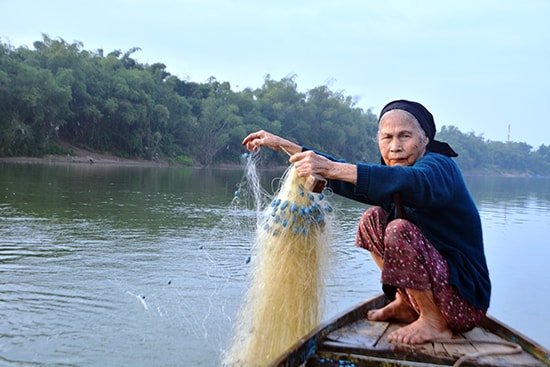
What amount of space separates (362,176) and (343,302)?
332 cm

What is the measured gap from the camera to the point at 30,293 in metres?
4.57

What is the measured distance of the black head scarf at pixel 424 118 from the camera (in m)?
2.36

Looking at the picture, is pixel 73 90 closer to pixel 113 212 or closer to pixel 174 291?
pixel 113 212

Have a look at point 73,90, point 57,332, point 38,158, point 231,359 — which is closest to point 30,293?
point 57,332

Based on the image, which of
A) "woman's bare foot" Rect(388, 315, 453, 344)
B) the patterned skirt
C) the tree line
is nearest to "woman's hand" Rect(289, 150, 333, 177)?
the patterned skirt

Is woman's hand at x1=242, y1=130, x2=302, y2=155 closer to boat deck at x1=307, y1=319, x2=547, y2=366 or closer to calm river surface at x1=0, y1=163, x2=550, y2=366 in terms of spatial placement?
calm river surface at x1=0, y1=163, x2=550, y2=366

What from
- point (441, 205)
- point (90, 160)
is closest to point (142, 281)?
point (441, 205)

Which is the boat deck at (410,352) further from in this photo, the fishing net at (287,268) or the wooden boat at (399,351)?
the fishing net at (287,268)

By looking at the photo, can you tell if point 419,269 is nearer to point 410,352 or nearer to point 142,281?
point 410,352

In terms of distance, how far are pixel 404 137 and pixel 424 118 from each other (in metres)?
0.13

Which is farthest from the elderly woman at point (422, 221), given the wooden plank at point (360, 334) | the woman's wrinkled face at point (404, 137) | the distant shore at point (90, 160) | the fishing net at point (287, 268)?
the distant shore at point (90, 160)

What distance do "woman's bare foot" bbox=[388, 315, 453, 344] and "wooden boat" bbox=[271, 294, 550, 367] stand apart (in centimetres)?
3

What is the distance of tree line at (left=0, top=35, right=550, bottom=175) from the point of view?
30.7m

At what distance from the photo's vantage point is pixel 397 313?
2.66 m
